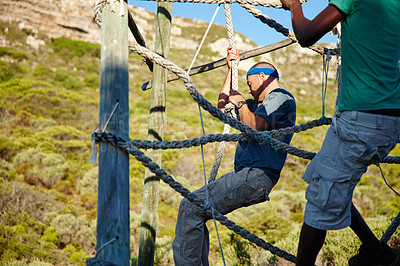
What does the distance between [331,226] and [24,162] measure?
9.09m

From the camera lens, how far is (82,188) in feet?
26.8

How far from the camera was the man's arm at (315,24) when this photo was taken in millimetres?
1341

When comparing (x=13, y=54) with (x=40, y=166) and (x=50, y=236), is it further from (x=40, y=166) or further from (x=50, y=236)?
(x=50, y=236)

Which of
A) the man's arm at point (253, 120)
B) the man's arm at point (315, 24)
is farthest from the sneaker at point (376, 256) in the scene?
the man's arm at point (315, 24)

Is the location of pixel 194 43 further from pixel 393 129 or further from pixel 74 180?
pixel 393 129

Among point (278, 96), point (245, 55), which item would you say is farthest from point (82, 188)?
point (278, 96)

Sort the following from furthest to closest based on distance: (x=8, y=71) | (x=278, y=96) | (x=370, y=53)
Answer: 1. (x=8, y=71)
2. (x=278, y=96)
3. (x=370, y=53)

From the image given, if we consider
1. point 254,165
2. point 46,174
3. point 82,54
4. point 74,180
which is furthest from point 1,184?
point 82,54

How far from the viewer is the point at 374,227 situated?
15.0 feet

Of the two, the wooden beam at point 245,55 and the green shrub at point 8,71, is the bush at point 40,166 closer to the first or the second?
the wooden beam at point 245,55

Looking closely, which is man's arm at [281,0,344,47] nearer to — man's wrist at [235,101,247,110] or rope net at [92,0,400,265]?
rope net at [92,0,400,265]

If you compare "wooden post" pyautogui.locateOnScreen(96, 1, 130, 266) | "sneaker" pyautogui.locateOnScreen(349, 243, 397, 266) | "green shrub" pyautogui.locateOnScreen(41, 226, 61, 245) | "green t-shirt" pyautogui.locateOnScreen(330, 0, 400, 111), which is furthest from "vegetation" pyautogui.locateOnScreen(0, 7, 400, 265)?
"sneaker" pyautogui.locateOnScreen(349, 243, 397, 266)

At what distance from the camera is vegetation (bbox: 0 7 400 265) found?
5.14 metres

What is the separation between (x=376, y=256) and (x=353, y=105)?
→ 1.00 meters
